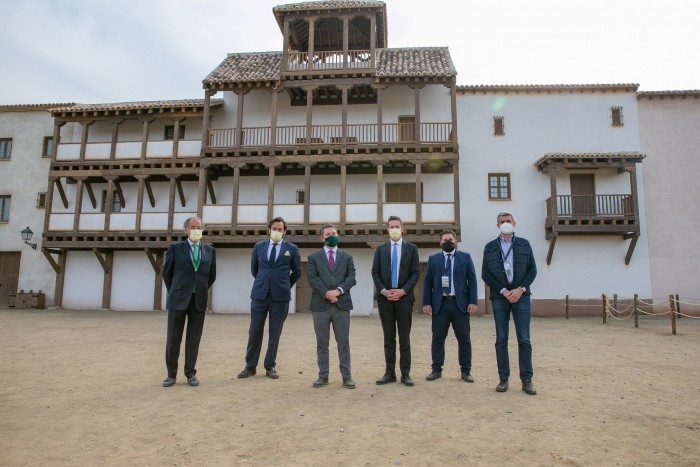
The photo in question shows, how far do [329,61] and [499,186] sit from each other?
9.20 metres

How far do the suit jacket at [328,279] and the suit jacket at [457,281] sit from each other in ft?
3.52

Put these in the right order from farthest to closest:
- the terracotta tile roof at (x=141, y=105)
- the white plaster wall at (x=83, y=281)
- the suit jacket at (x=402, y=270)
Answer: the white plaster wall at (x=83, y=281)
the terracotta tile roof at (x=141, y=105)
the suit jacket at (x=402, y=270)

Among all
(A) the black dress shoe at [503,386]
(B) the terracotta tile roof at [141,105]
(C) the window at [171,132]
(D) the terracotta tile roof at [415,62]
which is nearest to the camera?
(A) the black dress shoe at [503,386]

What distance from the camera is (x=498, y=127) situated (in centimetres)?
2038

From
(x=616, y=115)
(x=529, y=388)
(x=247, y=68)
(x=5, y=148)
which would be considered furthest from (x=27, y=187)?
(x=616, y=115)

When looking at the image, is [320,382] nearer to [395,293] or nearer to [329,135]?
[395,293]

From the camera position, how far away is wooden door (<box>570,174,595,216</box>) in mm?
19219

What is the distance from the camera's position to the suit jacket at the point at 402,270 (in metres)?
6.08

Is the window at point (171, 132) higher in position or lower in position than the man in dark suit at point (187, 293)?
higher

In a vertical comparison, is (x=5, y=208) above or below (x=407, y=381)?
above

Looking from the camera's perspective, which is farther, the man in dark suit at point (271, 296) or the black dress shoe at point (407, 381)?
the man in dark suit at point (271, 296)

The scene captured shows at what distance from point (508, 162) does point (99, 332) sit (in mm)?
16518

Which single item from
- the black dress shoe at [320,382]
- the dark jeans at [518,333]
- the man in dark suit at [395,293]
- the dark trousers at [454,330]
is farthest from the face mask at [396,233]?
the black dress shoe at [320,382]

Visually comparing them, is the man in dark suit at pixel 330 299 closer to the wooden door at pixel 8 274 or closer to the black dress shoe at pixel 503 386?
the black dress shoe at pixel 503 386
